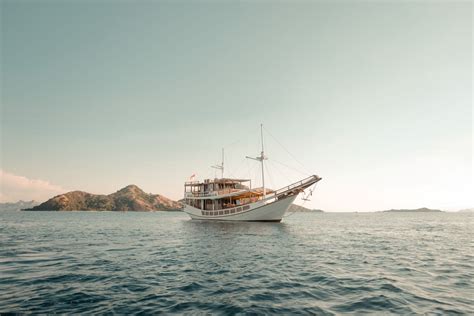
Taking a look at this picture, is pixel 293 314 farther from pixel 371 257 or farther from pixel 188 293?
pixel 371 257

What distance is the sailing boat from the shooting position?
43.1 metres

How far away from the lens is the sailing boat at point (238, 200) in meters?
43.1

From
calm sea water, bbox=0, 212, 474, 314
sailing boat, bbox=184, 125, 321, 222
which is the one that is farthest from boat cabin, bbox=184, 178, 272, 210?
calm sea water, bbox=0, 212, 474, 314

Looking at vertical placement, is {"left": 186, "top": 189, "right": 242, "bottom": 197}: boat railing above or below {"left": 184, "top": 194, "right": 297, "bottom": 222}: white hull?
above

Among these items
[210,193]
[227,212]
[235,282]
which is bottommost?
[235,282]

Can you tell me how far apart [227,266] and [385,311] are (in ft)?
25.9

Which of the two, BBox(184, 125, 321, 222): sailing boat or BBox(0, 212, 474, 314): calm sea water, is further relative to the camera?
BBox(184, 125, 321, 222): sailing boat

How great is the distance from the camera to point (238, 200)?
1966 inches

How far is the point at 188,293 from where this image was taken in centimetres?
941

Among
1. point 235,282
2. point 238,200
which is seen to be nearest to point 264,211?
point 238,200

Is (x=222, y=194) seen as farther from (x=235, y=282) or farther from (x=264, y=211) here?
(x=235, y=282)

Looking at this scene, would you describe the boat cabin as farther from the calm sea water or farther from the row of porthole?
the calm sea water

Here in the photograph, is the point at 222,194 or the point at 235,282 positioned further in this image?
the point at 222,194

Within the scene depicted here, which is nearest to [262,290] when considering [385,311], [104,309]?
[385,311]
